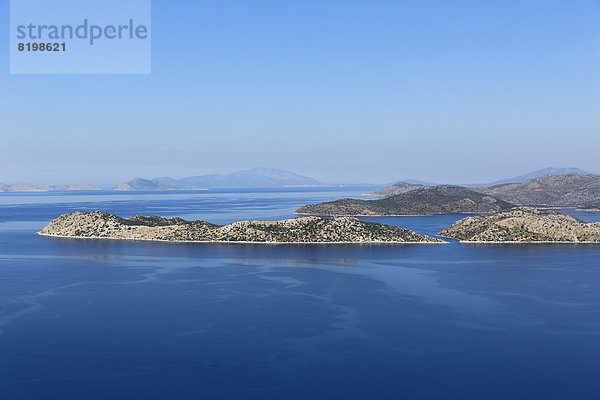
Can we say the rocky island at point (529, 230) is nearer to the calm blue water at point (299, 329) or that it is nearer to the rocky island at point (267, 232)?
the rocky island at point (267, 232)

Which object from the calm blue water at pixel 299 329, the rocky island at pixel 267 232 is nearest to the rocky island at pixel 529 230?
the rocky island at pixel 267 232

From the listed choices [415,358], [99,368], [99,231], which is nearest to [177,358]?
[99,368]

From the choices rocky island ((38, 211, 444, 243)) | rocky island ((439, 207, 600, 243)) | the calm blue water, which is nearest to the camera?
the calm blue water

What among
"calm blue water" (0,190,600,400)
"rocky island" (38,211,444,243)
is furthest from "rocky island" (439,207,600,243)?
"calm blue water" (0,190,600,400)

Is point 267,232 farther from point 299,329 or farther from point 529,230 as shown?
point 299,329

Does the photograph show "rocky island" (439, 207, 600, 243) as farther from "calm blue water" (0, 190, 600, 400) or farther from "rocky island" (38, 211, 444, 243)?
"calm blue water" (0, 190, 600, 400)

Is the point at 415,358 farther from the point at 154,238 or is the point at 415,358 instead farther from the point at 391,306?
the point at 154,238
